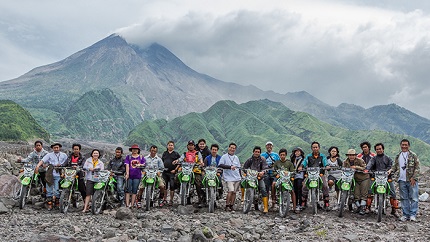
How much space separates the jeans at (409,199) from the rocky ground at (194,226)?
15.1 inches

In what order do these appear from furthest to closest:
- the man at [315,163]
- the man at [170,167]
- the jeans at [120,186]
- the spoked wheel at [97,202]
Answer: the man at [170,167] < the jeans at [120,186] < the man at [315,163] < the spoked wheel at [97,202]

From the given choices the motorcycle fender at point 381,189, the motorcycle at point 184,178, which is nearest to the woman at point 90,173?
the motorcycle at point 184,178

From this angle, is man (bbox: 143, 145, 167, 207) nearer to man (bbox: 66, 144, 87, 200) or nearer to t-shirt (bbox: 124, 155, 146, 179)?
t-shirt (bbox: 124, 155, 146, 179)

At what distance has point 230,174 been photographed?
12461 millimetres

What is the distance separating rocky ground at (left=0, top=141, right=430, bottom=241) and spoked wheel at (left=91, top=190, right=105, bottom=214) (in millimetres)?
280

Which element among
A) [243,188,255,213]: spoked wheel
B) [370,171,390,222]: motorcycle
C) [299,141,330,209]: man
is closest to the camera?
[370,171,390,222]: motorcycle

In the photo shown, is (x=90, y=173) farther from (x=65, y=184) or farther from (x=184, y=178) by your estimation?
(x=184, y=178)

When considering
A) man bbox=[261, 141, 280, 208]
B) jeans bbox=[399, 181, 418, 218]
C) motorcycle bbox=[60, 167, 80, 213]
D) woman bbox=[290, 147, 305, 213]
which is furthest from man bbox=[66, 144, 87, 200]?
jeans bbox=[399, 181, 418, 218]

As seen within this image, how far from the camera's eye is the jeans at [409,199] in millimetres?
11422

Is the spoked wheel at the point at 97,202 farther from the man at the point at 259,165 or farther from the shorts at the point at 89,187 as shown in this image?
the man at the point at 259,165

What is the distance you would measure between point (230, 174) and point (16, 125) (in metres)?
136

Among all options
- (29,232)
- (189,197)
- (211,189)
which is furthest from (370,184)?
(29,232)

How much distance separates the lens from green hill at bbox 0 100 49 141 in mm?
121750

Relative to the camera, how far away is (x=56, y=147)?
40.9 feet
